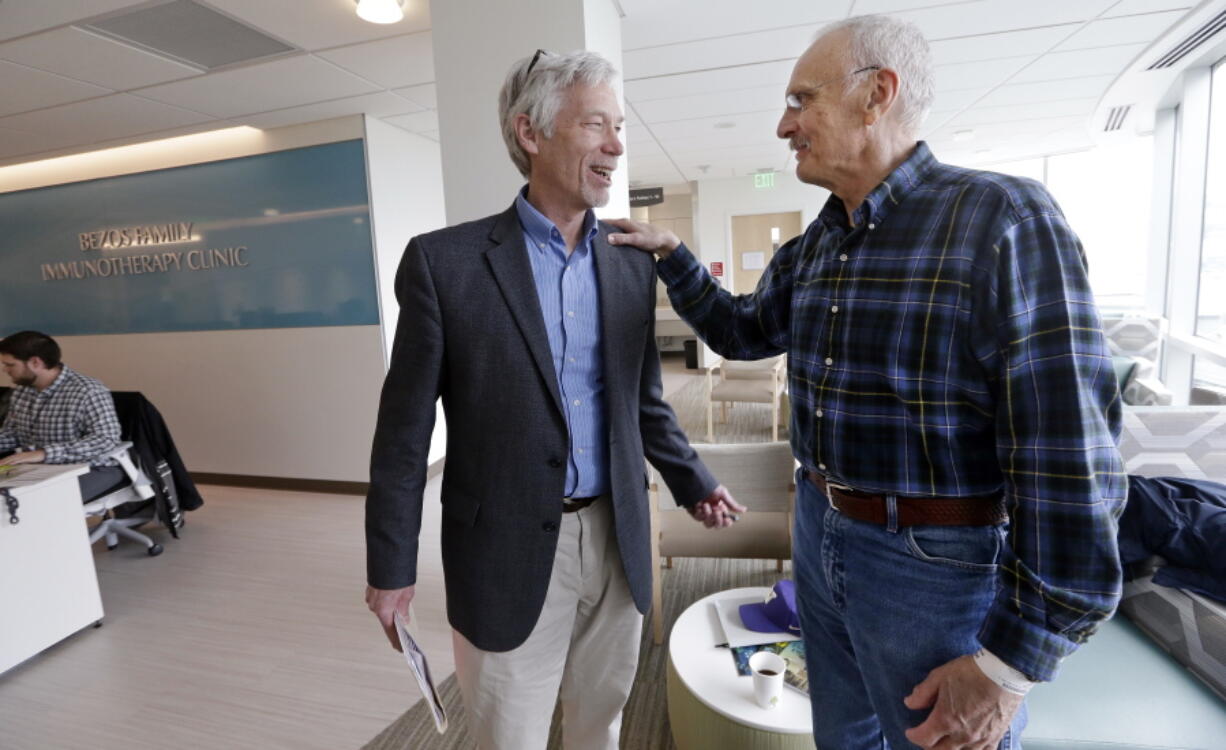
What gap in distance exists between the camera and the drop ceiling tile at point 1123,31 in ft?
11.2

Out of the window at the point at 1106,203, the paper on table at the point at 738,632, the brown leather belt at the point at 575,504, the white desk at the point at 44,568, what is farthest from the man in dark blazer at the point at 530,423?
the window at the point at 1106,203

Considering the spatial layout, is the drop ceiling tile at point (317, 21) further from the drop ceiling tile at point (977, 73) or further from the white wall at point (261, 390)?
the drop ceiling tile at point (977, 73)

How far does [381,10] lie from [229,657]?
2.92 meters

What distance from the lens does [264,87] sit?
145 inches

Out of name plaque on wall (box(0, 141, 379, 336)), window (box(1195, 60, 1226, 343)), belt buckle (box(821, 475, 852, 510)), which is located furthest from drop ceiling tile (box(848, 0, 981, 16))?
name plaque on wall (box(0, 141, 379, 336))

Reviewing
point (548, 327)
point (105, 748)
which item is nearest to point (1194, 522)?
point (548, 327)

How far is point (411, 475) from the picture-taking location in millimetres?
1233

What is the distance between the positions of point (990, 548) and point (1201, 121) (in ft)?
19.5

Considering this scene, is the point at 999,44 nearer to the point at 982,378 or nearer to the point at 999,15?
the point at 999,15

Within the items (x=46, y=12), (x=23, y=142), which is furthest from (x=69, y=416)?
(x=23, y=142)


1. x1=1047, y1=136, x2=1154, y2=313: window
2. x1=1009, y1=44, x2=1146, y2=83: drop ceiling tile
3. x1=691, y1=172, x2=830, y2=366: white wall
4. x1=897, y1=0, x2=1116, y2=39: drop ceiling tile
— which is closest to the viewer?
x1=897, y1=0, x2=1116, y2=39: drop ceiling tile

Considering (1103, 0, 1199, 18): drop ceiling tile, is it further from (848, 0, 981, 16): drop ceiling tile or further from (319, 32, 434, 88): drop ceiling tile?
(319, 32, 434, 88): drop ceiling tile

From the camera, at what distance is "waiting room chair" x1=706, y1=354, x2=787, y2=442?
5.54 metres

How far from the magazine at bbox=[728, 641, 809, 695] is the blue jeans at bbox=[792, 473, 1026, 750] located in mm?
589
